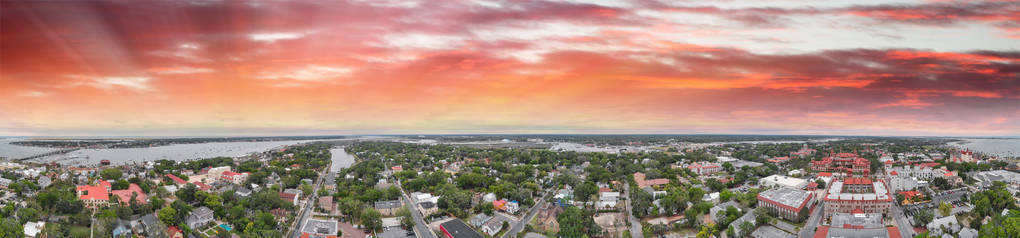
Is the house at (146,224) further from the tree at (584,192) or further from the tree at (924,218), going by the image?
the tree at (924,218)

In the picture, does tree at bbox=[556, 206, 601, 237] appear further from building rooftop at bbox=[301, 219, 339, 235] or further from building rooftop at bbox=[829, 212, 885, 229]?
building rooftop at bbox=[829, 212, 885, 229]

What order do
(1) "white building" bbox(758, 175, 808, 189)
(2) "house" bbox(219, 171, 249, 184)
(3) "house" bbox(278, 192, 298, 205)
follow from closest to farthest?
1. (3) "house" bbox(278, 192, 298, 205)
2. (1) "white building" bbox(758, 175, 808, 189)
3. (2) "house" bbox(219, 171, 249, 184)

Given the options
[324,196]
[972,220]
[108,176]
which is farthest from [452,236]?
[108,176]

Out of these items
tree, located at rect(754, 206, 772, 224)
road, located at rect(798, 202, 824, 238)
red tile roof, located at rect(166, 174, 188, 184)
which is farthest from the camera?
→ red tile roof, located at rect(166, 174, 188, 184)

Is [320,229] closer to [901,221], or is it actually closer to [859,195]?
[901,221]

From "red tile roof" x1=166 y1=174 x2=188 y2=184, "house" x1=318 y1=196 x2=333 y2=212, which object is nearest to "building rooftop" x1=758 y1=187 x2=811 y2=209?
"house" x1=318 y1=196 x2=333 y2=212

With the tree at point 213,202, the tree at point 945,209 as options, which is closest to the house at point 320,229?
the tree at point 213,202

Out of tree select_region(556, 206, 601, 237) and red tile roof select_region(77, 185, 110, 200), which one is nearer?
tree select_region(556, 206, 601, 237)
